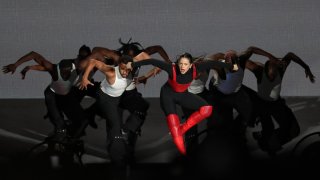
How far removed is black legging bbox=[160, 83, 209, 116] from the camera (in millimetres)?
2016

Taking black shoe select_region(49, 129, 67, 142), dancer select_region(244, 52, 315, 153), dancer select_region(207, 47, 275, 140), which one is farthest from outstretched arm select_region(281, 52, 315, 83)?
black shoe select_region(49, 129, 67, 142)

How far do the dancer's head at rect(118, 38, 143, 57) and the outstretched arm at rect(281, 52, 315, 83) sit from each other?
30.0 inches

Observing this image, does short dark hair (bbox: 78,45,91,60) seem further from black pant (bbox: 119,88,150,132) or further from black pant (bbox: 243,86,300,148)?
→ black pant (bbox: 243,86,300,148)

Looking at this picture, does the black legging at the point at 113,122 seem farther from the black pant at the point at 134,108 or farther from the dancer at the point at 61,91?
the dancer at the point at 61,91

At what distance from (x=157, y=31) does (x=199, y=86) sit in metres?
0.43

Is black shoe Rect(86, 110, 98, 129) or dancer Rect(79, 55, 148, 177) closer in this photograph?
dancer Rect(79, 55, 148, 177)

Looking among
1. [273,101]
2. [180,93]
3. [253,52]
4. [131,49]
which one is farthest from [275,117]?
[131,49]

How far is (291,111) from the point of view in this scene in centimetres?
253

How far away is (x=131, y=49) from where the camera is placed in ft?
7.77

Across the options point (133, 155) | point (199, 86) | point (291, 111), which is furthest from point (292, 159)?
point (133, 155)

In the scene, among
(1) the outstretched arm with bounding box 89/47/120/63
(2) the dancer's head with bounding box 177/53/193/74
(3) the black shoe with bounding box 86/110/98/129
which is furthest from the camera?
(3) the black shoe with bounding box 86/110/98/129

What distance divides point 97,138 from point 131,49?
47 cm

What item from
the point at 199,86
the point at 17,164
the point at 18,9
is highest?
the point at 18,9

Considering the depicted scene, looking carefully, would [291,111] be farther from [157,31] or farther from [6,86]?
[6,86]
